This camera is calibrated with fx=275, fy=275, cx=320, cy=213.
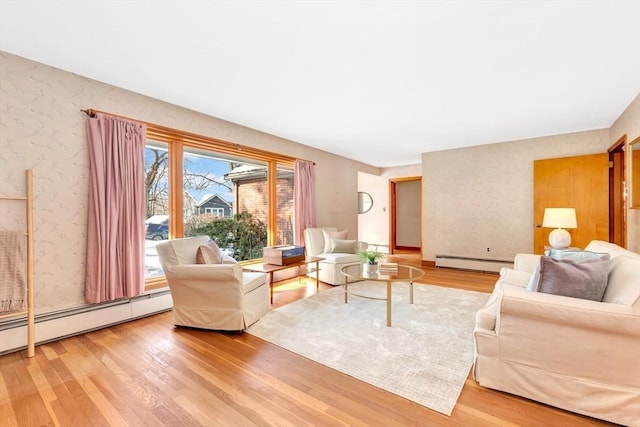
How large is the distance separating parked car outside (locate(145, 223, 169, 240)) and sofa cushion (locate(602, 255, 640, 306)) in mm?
4032

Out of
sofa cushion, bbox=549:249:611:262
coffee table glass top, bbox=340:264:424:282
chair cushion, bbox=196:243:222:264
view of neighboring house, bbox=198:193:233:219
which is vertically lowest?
coffee table glass top, bbox=340:264:424:282

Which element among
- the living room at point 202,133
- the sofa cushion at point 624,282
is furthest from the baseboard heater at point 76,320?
the sofa cushion at point 624,282

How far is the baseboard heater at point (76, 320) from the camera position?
2250 mm

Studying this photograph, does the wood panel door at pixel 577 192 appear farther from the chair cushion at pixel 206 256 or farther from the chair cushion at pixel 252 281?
the chair cushion at pixel 206 256

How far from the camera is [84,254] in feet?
8.67

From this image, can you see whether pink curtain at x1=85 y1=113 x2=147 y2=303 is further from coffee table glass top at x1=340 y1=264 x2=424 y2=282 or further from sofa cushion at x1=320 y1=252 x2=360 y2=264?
sofa cushion at x1=320 y1=252 x2=360 y2=264

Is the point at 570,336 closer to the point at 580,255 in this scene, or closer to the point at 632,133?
the point at 580,255

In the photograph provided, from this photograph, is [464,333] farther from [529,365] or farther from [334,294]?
[334,294]

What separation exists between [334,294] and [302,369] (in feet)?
5.89

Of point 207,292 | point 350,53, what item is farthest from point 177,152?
point 350,53

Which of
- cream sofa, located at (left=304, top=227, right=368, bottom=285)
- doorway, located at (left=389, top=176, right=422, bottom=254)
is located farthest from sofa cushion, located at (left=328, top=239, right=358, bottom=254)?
doorway, located at (left=389, top=176, right=422, bottom=254)

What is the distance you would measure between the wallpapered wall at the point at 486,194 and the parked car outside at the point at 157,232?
4.89m

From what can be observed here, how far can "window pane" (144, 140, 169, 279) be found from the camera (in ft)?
10.7

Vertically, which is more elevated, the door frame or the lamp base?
the door frame
